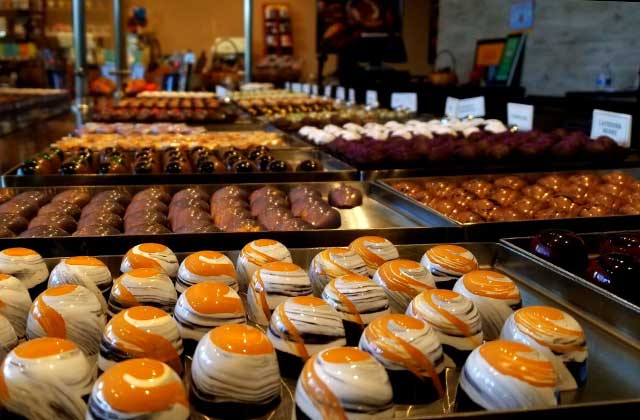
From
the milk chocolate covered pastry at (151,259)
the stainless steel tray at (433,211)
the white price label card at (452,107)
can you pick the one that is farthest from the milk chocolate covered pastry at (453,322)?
the white price label card at (452,107)

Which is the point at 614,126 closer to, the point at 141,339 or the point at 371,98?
the point at 371,98

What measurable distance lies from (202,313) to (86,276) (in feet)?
0.95

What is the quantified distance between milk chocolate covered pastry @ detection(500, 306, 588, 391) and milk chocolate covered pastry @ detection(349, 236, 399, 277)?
1.25ft

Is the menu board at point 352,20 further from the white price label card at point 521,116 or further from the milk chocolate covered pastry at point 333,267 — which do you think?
the milk chocolate covered pastry at point 333,267

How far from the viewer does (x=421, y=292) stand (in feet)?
3.93

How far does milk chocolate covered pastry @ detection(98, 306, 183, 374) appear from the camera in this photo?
94 cm

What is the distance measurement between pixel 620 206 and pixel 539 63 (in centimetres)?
493

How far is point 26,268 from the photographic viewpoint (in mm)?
1267

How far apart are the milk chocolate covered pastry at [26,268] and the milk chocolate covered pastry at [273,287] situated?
0.44 metres

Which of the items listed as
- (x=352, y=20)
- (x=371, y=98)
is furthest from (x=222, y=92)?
(x=352, y=20)

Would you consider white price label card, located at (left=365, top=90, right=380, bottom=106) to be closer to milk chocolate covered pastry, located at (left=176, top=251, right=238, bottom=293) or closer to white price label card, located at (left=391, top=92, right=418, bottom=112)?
white price label card, located at (left=391, top=92, right=418, bottom=112)

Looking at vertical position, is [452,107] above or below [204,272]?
above

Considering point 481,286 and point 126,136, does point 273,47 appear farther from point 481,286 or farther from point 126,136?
point 481,286

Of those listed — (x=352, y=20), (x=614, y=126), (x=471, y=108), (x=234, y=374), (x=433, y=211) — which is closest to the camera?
(x=234, y=374)
